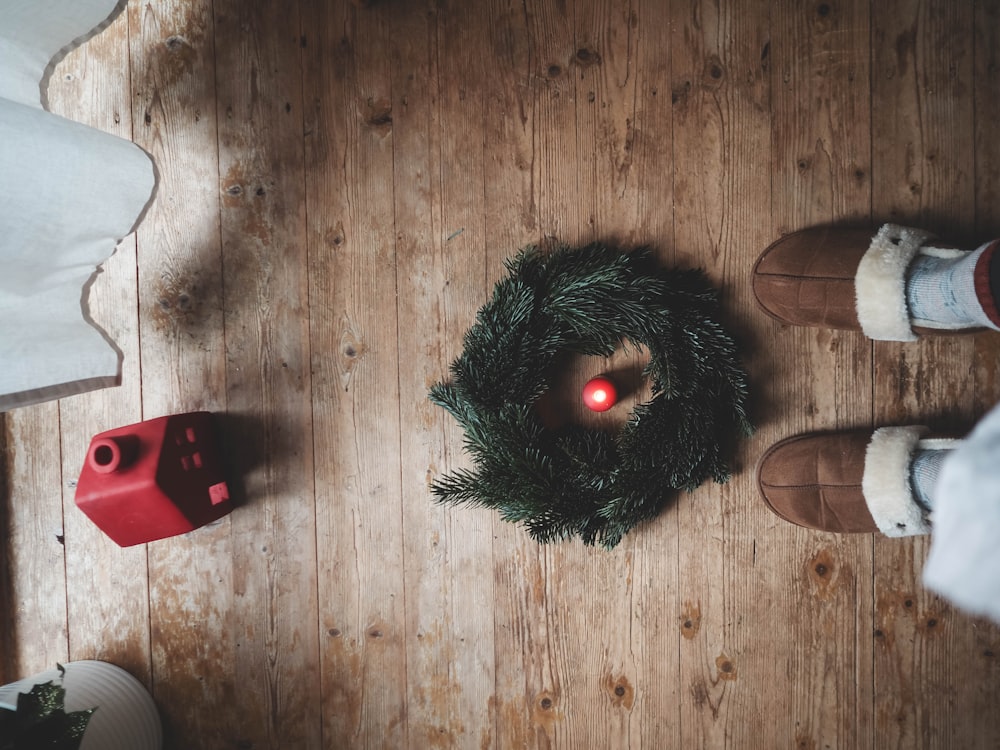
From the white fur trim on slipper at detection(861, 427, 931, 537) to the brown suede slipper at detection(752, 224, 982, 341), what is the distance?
0.17 metres

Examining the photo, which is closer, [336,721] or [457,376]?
[457,376]

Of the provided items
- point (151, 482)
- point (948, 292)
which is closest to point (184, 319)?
point (151, 482)

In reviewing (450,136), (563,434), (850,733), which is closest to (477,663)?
(563,434)

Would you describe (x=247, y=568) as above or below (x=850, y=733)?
above

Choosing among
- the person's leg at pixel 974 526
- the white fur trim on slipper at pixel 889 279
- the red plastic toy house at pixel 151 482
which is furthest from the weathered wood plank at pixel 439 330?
the person's leg at pixel 974 526

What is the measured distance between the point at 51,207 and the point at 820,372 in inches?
47.9

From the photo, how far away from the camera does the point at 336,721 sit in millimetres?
1128

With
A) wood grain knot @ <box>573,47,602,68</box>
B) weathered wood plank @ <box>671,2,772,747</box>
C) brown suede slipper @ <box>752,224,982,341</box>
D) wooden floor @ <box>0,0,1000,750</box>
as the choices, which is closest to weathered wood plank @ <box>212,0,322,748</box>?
wooden floor @ <box>0,0,1000,750</box>

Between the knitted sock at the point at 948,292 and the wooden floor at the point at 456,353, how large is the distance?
0.42 ft

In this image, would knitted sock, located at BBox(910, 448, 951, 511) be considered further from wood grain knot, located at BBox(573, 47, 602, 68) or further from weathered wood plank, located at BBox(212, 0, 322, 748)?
weathered wood plank, located at BBox(212, 0, 322, 748)

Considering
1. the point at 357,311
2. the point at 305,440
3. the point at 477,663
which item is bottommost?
the point at 477,663

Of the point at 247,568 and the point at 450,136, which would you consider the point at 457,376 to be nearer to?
the point at 450,136

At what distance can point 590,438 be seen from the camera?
102cm

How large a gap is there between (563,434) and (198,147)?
0.87m
